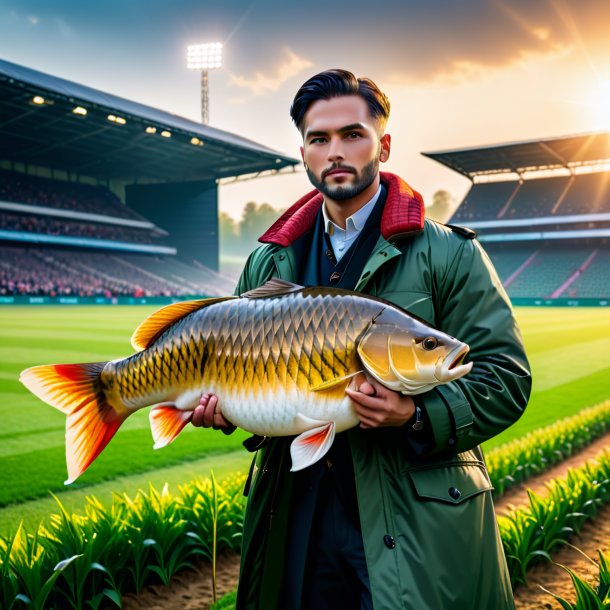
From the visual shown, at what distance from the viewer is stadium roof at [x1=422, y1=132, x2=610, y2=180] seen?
44.5 metres

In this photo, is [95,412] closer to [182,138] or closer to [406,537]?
[406,537]

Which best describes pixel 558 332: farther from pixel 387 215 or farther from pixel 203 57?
pixel 203 57

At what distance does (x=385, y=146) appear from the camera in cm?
216

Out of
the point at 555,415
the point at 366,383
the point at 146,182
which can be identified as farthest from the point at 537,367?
the point at 146,182

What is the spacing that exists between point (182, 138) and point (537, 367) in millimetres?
29514

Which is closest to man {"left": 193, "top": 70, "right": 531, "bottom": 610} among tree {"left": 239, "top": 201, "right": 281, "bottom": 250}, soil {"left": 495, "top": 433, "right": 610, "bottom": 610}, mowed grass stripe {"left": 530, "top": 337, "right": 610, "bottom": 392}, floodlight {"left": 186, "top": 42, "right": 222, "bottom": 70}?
soil {"left": 495, "top": 433, "right": 610, "bottom": 610}

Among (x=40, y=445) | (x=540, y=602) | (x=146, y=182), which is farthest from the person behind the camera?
(x=146, y=182)

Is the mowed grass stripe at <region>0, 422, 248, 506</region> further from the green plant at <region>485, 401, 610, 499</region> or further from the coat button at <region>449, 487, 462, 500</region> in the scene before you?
the coat button at <region>449, 487, 462, 500</region>

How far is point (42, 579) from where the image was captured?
9.80 ft

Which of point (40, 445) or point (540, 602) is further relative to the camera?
point (40, 445)

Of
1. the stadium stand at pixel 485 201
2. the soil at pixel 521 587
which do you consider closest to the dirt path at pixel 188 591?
the soil at pixel 521 587

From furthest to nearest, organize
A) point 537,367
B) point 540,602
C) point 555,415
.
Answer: point 537,367
point 555,415
point 540,602

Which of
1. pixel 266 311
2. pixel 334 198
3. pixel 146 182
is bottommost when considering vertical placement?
pixel 266 311

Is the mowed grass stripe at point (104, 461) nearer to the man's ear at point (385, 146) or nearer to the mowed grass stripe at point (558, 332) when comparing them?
the man's ear at point (385, 146)
